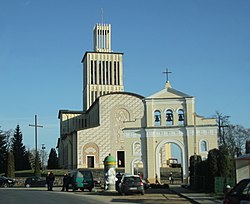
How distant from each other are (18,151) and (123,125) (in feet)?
87.7

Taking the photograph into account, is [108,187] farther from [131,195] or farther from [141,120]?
[141,120]

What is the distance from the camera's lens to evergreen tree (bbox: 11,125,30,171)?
291 ft

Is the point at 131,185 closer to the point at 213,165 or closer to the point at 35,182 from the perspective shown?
the point at 213,165

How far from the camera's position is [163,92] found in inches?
2111

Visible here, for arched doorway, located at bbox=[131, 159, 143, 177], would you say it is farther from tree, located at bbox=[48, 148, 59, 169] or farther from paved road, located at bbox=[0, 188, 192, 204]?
tree, located at bbox=[48, 148, 59, 169]

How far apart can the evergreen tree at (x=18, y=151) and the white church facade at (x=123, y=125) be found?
8068 millimetres

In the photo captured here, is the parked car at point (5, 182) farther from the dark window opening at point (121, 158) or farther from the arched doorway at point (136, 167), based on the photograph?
the dark window opening at point (121, 158)

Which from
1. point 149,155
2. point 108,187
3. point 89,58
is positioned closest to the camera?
point 108,187

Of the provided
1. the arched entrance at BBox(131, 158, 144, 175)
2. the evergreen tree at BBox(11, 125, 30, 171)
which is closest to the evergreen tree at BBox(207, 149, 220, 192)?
the arched entrance at BBox(131, 158, 144, 175)

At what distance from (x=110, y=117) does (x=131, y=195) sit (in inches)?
1923

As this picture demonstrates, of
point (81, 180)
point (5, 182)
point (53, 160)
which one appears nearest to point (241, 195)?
point (81, 180)

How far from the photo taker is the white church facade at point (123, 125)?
52562 mm

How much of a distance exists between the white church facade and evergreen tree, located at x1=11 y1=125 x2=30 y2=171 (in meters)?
8.07

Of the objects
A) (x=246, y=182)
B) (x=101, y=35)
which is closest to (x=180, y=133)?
(x=246, y=182)
